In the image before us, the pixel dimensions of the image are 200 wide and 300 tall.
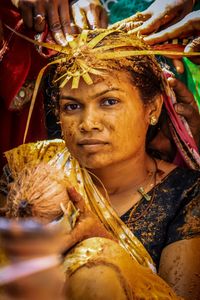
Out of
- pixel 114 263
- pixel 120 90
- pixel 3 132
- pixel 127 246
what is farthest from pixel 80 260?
pixel 3 132

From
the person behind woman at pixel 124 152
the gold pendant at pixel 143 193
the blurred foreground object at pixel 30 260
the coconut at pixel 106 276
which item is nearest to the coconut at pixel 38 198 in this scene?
the coconut at pixel 106 276

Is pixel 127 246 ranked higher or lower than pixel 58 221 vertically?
lower

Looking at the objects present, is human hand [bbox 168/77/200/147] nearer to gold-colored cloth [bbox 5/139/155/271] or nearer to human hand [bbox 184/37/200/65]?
human hand [bbox 184/37/200/65]

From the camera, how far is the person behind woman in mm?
1674

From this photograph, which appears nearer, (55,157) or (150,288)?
(150,288)

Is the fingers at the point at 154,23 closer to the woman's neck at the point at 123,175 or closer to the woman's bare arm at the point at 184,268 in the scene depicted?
the woman's neck at the point at 123,175

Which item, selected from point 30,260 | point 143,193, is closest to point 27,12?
point 143,193

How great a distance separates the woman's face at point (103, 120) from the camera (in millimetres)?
1680

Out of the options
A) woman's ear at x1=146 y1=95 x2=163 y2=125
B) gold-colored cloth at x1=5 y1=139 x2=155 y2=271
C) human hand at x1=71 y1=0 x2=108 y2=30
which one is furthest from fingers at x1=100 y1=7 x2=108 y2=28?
gold-colored cloth at x1=5 y1=139 x2=155 y2=271

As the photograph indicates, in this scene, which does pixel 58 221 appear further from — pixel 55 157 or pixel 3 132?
pixel 3 132

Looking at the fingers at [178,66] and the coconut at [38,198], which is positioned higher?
the fingers at [178,66]

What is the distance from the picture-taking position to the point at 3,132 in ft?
7.16

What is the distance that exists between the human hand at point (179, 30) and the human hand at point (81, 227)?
2.20ft

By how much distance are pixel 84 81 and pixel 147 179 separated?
1.24ft
